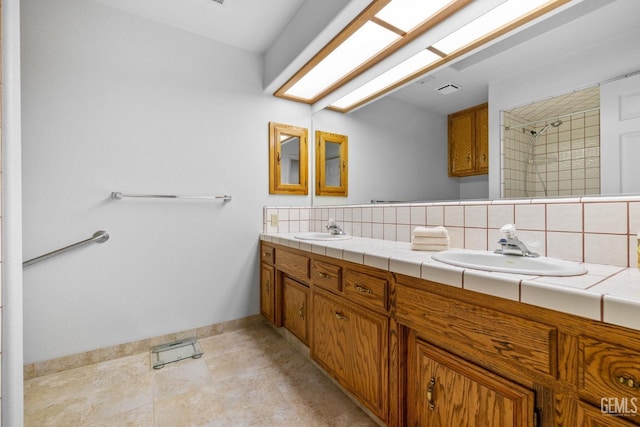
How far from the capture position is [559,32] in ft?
3.36

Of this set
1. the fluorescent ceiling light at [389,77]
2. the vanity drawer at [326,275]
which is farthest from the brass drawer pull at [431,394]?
the fluorescent ceiling light at [389,77]

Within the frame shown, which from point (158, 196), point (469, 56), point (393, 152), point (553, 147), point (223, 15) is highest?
point (223, 15)

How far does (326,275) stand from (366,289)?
31 centimetres

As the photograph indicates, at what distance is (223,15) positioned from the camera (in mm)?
1827

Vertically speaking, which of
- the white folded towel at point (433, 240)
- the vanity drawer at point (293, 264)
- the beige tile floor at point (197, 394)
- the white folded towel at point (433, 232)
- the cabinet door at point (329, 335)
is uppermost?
the white folded towel at point (433, 232)

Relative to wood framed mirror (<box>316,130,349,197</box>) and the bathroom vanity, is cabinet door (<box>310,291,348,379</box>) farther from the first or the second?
wood framed mirror (<box>316,130,349,197</box>)

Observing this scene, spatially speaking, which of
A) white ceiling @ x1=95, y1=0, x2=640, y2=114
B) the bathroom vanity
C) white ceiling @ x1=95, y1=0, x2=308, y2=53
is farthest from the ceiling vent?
white ceiling @ x1=95, y1=0, x2=308, y2=53

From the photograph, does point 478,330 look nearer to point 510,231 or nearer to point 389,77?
point 510,231

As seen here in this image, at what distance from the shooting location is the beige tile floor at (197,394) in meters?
1.22

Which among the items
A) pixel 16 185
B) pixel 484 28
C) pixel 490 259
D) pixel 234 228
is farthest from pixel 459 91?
pixel 16 185

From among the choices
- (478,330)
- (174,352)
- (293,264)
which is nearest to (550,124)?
(478,330)

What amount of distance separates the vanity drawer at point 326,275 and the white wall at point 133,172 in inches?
35.6

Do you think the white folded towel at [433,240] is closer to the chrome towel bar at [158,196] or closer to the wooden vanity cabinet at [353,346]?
the wooden vanity cabinet at [353,346]

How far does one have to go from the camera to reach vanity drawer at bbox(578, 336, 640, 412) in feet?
1.70
